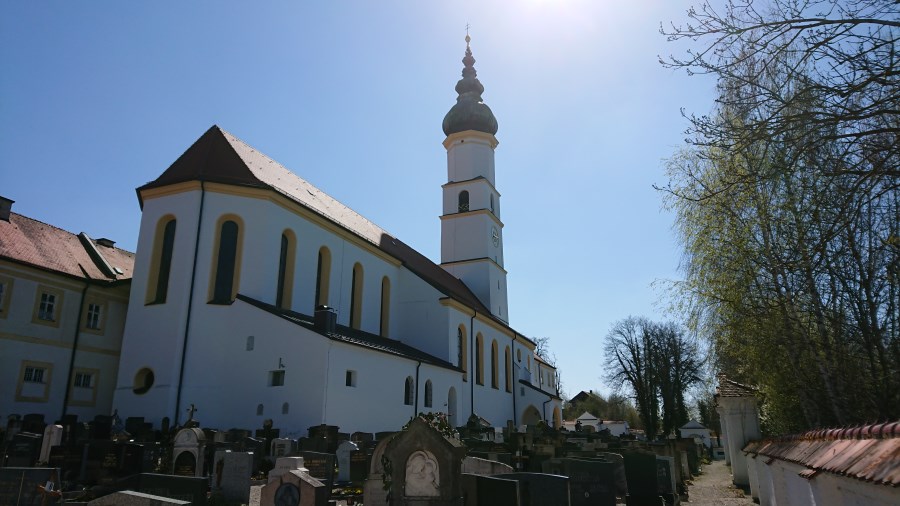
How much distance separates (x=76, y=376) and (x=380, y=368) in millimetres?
10201

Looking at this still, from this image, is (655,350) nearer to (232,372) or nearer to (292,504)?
(232,372)

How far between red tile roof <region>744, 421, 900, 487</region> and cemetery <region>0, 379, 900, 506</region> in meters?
0.01

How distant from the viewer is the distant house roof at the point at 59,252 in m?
20.2

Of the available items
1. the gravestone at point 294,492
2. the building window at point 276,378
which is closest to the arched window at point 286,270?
the building window at point 276,378

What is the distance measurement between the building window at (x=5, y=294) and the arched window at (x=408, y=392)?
12.9 m

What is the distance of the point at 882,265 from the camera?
841cm

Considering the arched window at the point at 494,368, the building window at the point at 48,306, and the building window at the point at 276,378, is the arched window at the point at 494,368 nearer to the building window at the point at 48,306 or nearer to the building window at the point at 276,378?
the building window at the point at 276,378

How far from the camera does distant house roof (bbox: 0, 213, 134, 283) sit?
20.2 meters

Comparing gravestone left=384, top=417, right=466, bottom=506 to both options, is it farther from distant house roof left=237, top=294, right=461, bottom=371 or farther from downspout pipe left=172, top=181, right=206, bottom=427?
downspout pipe left=172, top=181, right=206, bottom=427

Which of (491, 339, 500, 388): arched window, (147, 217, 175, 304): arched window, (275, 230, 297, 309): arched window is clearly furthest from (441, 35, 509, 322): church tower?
(147, 217, 175, 304): arched window

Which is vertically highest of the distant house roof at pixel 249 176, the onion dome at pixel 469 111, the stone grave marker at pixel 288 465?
the onion dome at pixel 469 111

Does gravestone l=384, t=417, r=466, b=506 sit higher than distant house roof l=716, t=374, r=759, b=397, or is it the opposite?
distant house roof l=716, t=374, r=759, b=397

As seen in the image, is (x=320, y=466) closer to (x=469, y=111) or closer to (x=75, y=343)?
(x=75, y=343)

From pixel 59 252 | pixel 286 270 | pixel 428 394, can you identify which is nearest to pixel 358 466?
pixel 286 270
